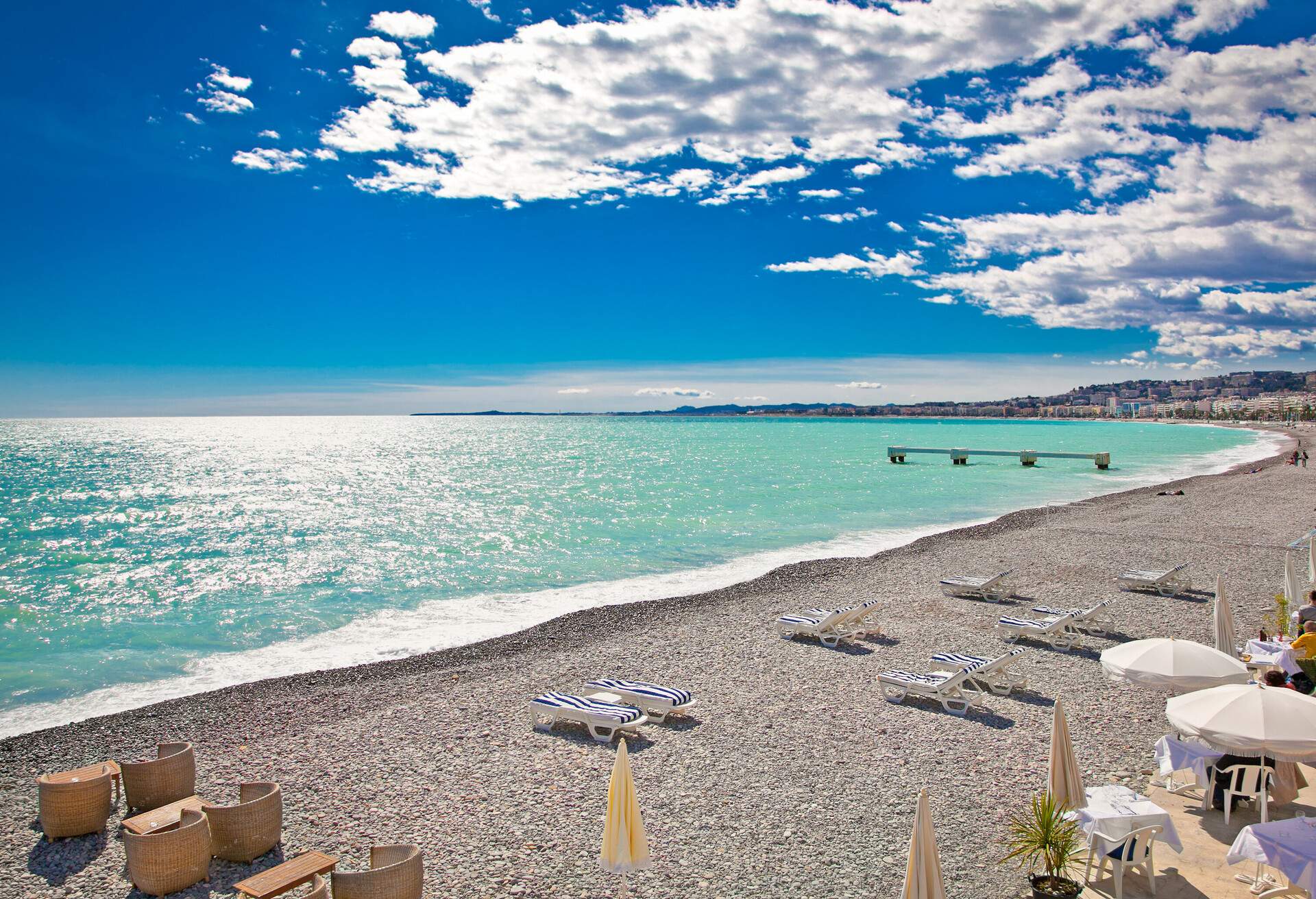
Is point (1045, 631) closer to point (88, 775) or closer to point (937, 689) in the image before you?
point (937, 689)

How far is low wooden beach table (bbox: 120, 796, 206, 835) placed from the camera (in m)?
6.96

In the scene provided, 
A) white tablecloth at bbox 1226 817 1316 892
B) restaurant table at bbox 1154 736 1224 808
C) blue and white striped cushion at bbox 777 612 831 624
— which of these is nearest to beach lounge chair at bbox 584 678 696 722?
blue and white striped cushion at bbox 777 612 831 624

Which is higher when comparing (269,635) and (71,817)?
(71,817)

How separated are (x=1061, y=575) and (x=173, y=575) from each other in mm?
26329

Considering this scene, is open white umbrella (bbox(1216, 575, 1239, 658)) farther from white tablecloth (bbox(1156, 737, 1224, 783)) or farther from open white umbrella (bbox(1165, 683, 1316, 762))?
open white umbrella (bbox(1165, 683, 1316, 762))

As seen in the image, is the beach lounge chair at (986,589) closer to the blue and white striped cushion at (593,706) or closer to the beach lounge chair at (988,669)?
the beach lounge chair at (988,669)

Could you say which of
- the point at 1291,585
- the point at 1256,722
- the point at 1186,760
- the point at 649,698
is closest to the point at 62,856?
the point at 649,698

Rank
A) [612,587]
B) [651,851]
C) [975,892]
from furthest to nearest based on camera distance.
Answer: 1. [612,587]
2. [651,851]
3. [975,892]

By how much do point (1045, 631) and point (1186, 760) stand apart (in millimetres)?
6086

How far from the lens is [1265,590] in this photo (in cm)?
1667

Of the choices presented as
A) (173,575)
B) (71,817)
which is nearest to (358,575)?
(173,575)

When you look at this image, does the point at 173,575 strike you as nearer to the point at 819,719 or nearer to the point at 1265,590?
the point at 819,719

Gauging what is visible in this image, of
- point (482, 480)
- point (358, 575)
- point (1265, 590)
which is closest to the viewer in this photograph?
point (1265, 590)

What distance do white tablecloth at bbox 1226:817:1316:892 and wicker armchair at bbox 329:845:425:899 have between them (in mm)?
5985
